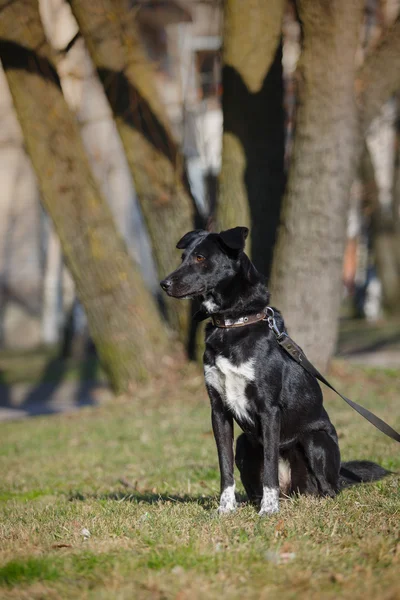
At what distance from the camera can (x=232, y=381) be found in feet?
15.2

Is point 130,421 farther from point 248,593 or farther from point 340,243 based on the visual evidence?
point 248,593

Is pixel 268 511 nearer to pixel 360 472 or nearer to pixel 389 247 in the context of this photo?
pixel 360 472

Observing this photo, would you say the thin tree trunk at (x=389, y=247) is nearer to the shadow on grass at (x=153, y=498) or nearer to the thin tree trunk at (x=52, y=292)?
the thin tree trunk at (x=52, y=292)

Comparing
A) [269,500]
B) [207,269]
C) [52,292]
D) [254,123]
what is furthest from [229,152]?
[52,292]

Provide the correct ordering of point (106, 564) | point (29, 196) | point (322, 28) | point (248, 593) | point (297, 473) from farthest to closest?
point (29, 196)
point (322, 28)
point (297, 473)
point (106, 564)
point (248, 593)

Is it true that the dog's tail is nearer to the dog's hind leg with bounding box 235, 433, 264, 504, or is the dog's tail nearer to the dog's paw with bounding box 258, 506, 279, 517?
the dog's hind leg with bounding box 235, 433, 264, 504

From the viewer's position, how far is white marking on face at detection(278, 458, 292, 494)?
4.96 meters

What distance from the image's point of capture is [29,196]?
26781 mm

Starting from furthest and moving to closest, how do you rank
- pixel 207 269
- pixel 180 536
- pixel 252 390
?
pixel 207 269
pixel 252 390
pixel 180 536

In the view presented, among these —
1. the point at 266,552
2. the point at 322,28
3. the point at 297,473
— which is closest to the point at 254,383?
the point at 297,473

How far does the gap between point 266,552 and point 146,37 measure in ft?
69.7

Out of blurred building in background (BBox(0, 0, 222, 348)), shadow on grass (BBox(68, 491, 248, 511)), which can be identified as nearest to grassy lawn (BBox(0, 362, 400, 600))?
shadow on grass (BBox(68, 491, 248, 511))

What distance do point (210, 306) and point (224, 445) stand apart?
2.71ft

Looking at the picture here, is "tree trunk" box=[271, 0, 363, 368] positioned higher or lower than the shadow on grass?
higher
